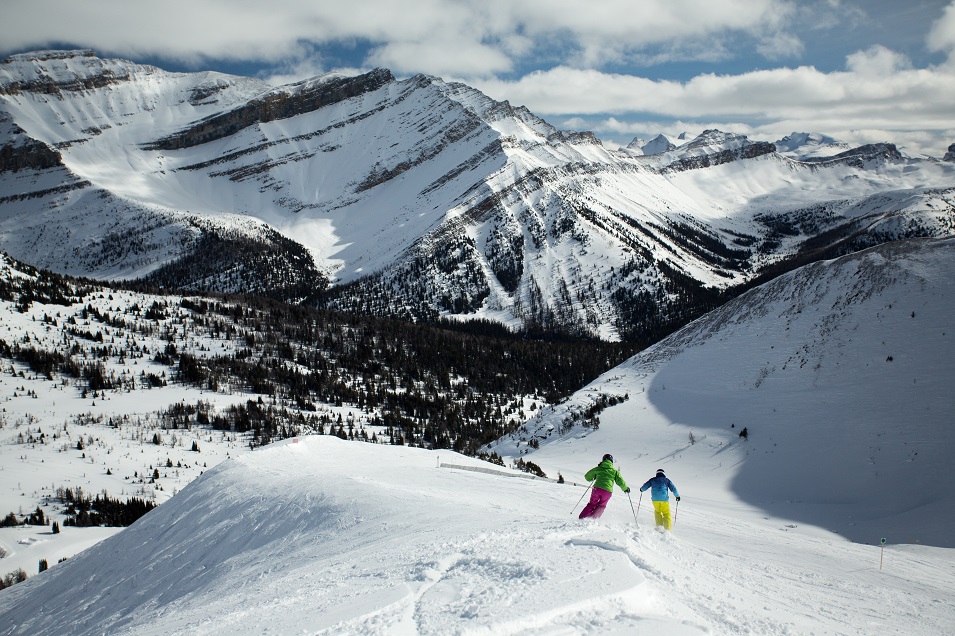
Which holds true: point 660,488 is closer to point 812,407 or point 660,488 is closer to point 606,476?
point 606,476

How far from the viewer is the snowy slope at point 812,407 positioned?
24656 millimetres

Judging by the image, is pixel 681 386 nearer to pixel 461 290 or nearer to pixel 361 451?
pixel 361 451

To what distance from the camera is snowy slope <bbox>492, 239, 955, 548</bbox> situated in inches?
971

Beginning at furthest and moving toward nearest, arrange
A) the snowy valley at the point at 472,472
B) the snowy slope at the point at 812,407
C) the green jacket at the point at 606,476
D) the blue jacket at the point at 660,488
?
the snowy slope at the point at 812,407, the green jacket at the point at 606,476, the blue jacket at the point at 660,488, the snowy valley at the point at 472,472

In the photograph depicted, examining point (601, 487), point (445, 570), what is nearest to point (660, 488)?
point (601, 487)

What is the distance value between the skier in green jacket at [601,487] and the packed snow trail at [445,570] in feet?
1.21

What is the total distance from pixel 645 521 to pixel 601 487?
260 cm

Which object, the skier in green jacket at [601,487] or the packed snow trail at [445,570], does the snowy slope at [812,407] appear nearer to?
the packed snow trail at [445,570]

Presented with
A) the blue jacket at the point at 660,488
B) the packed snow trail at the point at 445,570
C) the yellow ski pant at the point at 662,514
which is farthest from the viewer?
the yellow ski pant at the point at 662,514

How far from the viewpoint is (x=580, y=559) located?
884 centimetres

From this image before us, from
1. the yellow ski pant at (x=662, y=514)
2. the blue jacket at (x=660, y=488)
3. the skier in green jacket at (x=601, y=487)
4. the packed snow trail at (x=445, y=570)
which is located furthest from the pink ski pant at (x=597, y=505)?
the yellow ski pant at (x=662, y=514)

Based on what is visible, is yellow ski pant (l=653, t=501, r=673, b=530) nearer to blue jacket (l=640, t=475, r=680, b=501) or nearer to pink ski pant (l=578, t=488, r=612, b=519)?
blue jacket (l=640, t=475, r=680, b=501)

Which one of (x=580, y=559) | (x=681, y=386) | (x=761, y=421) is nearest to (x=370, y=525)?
(x=580, y=559)

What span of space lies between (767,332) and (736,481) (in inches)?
748
